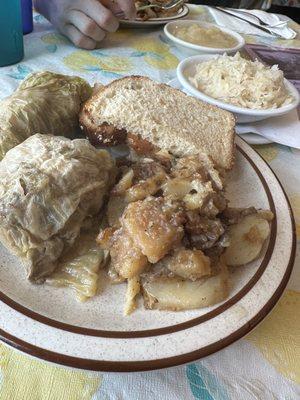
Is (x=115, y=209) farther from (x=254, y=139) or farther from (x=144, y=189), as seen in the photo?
(x=254, y=139)

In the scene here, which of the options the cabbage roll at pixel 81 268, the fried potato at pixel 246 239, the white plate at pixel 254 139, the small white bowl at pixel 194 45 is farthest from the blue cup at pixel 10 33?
the fried potato at pixel 246 239

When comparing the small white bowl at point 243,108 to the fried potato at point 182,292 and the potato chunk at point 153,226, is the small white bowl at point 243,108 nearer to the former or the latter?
the potato chunk at point 153,226

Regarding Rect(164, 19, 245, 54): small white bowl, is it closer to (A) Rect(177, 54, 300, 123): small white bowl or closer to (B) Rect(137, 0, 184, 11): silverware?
(B) Rect(137, 0, 184, 11): silverware

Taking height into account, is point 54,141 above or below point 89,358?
A: above

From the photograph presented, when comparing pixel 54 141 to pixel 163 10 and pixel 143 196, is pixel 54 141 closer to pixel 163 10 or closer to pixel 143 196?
pixel 143 196

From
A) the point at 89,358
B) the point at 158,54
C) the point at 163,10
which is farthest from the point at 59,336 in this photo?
the point at 163,10

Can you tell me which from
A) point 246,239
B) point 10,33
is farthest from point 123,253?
point 10,33

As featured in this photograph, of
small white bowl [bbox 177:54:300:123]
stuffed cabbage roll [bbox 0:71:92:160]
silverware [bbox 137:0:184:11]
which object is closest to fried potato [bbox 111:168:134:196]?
stuffed cabbage roll [bbox 0:71:92:160]
